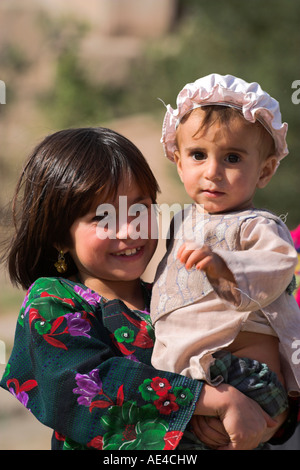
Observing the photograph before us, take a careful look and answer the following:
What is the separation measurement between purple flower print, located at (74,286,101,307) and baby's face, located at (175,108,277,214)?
415 mm

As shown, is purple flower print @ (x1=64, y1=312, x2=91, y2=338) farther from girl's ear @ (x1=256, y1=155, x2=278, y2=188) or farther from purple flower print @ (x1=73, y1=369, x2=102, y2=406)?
girl's ear @ (x1=256, y1=155, x2=278, y2=188)

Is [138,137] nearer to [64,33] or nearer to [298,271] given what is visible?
[64,33]

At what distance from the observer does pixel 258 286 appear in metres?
1.88

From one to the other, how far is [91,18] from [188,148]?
17634 millimetres

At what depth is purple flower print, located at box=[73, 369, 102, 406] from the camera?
1.92 metres

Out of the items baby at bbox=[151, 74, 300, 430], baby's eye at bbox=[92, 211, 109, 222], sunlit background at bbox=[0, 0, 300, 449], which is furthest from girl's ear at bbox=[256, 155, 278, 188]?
sunlit background at bbox=[0, 0, 300, 449]

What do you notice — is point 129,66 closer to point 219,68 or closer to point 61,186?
point 219,68

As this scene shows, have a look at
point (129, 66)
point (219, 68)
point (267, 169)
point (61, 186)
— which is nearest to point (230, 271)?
point (267, 169)

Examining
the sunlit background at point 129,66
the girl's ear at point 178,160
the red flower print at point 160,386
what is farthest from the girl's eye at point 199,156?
the sunlit background at point 129,66

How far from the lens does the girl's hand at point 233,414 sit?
1.89 meters

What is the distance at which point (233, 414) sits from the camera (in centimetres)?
189

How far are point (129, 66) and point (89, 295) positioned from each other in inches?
587

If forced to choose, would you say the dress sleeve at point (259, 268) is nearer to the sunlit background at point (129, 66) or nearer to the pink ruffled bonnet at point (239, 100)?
the pink ruffled bonnet at point (239, 100)
